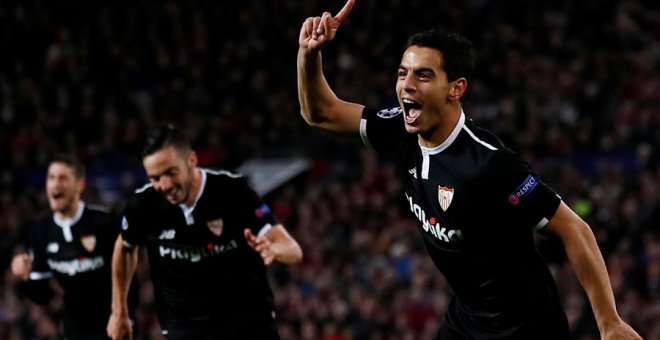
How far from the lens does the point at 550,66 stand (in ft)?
51.2

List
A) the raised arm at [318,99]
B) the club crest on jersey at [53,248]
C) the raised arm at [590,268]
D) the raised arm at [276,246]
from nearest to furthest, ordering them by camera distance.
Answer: the raised arm at [590,268] → the raised arm at [318,99] → the raised arm at [276,246] → the club crest on jersey at [53,248]

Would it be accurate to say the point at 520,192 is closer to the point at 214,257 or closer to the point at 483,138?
the point at 483,138

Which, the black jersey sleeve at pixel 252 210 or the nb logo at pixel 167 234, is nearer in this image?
the black jersey sleeve at pixel 252 210

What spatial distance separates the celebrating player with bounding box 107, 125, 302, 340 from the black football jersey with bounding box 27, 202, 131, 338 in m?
1.19

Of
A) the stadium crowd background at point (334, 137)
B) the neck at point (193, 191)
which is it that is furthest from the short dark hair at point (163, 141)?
the stadium crowd background at point (334, 137)

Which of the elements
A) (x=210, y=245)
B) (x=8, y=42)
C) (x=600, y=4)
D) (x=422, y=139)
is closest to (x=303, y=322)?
(x=210, y=245)

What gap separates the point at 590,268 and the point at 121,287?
3.16 m

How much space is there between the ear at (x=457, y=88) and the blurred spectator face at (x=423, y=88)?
0.08 ft

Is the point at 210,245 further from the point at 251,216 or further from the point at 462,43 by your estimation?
the point at 462,43

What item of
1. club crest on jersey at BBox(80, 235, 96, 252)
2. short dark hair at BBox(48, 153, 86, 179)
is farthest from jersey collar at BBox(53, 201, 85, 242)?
short dark hair at BBox(48, 153, 86, 179)

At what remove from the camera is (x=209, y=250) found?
5926 millimetres

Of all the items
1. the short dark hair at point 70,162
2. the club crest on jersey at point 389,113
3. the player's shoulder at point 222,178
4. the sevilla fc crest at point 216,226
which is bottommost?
the sevilla fc crest at point 216,226

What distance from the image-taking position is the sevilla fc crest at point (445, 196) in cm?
458

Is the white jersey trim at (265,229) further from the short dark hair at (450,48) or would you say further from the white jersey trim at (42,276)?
the white jersey trim at (42,276)
